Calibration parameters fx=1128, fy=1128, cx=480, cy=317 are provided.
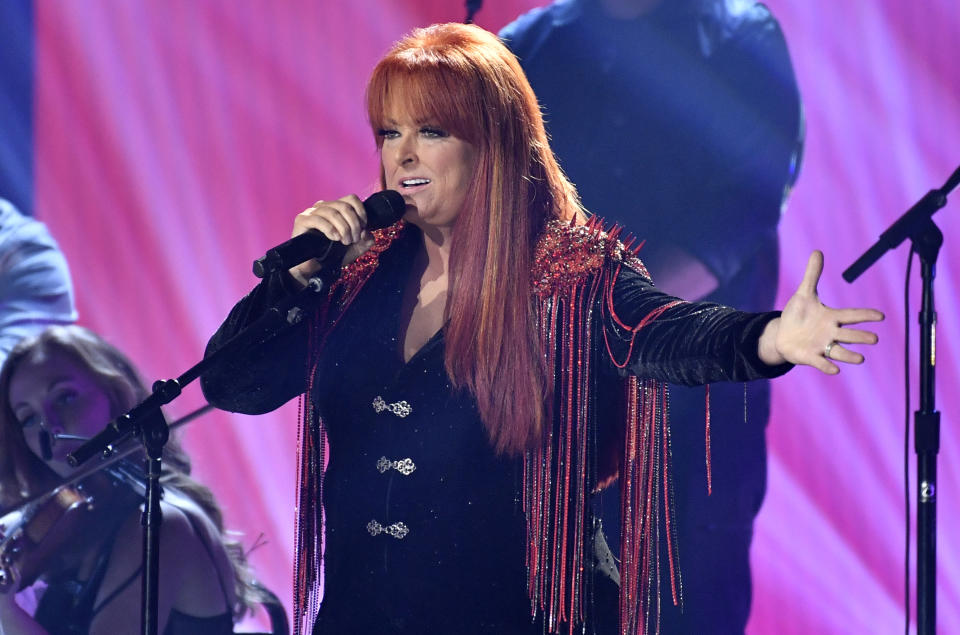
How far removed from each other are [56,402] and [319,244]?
159cm

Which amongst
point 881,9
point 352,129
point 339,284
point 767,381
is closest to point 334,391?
point 339,284

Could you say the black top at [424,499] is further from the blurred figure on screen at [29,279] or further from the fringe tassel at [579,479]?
the blurred figure on screen at [29,279]

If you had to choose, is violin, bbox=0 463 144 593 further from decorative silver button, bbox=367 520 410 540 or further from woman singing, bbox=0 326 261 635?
decorative silver button, bbox=367 520 410 540

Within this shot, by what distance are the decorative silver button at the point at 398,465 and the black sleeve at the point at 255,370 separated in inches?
10.1

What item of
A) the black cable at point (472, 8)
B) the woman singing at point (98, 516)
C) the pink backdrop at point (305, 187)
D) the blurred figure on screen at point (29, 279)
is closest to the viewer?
the pink backdrop at point (305, 187)

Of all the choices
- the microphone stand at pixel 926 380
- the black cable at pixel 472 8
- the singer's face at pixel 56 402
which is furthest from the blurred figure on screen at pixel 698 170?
the singer's face at pixel 56 402

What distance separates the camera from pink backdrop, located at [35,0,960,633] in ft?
7.80

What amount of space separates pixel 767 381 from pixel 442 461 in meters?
1.14

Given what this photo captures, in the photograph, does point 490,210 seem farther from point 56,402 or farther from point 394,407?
point 56,402

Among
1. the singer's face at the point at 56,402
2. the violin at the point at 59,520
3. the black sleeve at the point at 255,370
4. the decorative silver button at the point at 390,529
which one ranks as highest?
the black sleeve at the point at 255,370

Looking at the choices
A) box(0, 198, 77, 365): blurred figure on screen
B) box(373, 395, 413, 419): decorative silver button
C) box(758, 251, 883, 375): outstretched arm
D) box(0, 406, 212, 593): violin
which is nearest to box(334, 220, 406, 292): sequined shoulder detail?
box(373, 395, 413, 419): decorative silver button

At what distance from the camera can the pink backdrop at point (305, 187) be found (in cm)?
238

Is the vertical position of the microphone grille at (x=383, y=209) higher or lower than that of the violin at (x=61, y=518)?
higher

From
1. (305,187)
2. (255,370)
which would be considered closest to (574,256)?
(255,370)
